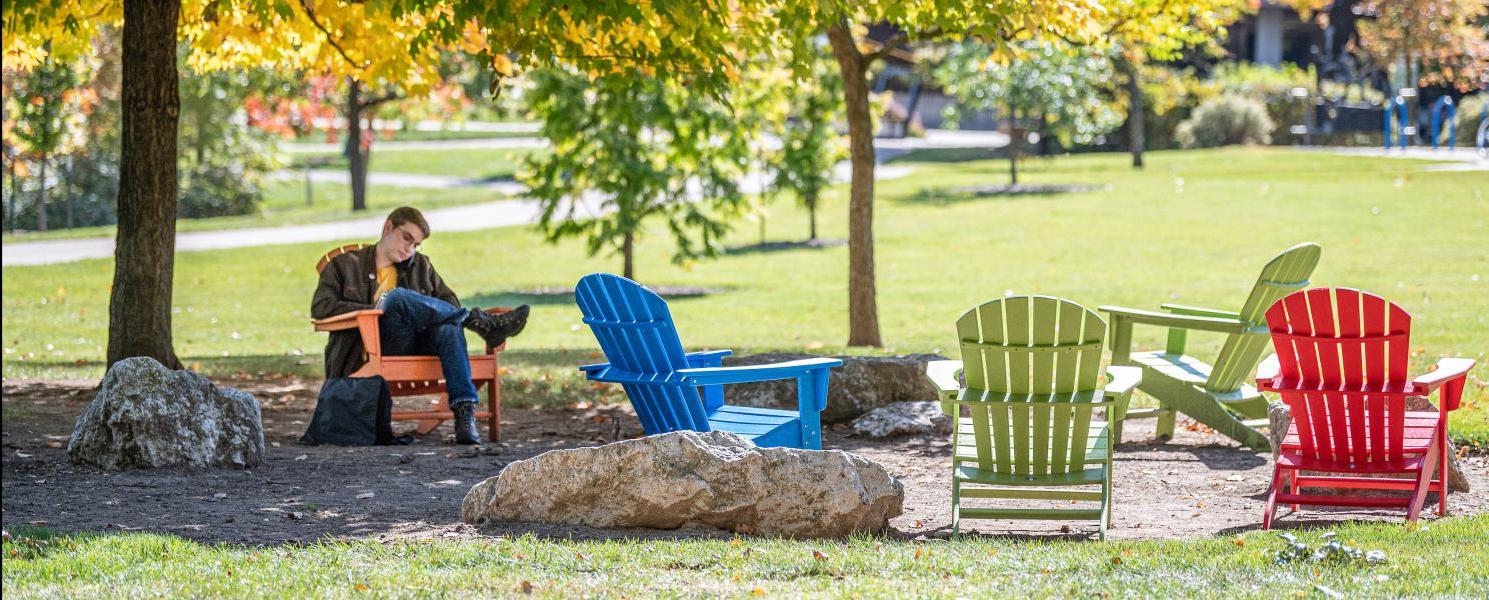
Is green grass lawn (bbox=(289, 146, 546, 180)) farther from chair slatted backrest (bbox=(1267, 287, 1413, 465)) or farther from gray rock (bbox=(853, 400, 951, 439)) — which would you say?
chair slatted backrest (bbox=(1267, 287, 1413, 465))

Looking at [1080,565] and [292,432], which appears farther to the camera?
[292,432]

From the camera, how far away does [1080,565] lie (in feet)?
16.0

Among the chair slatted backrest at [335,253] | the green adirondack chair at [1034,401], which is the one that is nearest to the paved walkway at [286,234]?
the chair slatted backrest at [335,253]

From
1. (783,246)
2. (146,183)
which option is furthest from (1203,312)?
(783,246)

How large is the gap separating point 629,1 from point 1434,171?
24.3m

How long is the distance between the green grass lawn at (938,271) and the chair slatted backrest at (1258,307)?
1.01 metres

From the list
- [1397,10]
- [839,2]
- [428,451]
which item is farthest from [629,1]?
[1397,10]

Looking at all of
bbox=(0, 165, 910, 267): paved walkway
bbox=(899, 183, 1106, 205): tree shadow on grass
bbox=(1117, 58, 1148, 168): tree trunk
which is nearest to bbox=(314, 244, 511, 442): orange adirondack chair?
bbox=(0, 165, 910, 267): paved walkway

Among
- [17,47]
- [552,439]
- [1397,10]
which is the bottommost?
[552,439]

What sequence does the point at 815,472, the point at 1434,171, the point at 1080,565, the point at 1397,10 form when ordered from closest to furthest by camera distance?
the point at 1080,565, the point at 815,472, the point at 1434,171, the point at 1397,10

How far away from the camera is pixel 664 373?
686 cm

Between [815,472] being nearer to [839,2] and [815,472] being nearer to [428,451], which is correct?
[428,451]

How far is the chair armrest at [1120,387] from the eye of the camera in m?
6.10

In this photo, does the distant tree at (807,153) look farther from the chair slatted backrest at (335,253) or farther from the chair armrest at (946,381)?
the chair armrest at (946,381)
